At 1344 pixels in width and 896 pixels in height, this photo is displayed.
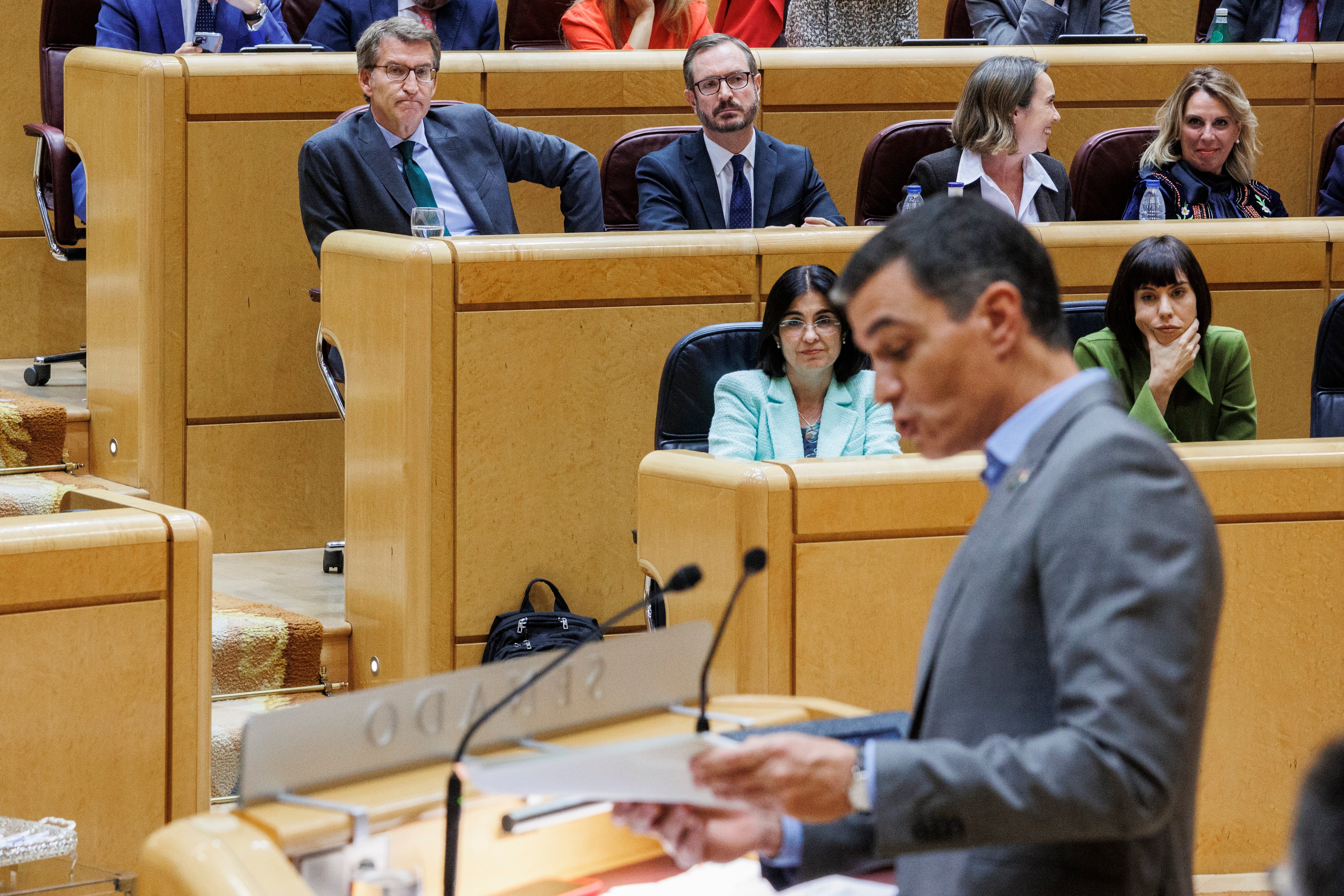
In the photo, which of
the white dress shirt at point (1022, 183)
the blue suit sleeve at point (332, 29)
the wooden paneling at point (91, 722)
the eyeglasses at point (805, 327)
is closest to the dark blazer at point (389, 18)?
the blue suit sleeve at point (332, 29)

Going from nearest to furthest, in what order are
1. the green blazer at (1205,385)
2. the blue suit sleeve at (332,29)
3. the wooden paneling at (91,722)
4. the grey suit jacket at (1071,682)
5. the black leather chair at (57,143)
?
A: the grey suit jacket at (1071,682) → the wooden paneling at (91,722) → the green blazer at (1205,385) → the black leather chair at (57,143) → the blue suit sleeve at (332,29)

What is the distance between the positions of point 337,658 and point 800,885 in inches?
77.0

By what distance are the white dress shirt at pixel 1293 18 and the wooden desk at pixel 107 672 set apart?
393 cm

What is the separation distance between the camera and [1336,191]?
165 inches

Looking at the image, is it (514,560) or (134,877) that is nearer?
(134,877)

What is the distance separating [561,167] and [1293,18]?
2.52 meters

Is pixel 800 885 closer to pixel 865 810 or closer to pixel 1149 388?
pixel 865 810

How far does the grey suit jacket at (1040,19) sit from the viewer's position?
4.95 metres

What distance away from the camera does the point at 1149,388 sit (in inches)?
121

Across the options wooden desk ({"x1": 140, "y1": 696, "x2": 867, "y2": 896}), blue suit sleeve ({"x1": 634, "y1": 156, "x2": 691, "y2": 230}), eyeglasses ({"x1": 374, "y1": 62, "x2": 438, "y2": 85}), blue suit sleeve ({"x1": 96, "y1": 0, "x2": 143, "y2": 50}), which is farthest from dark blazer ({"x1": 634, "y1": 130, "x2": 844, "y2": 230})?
wooden desk ({"x1": 140, "y1": 696, "x2": 867, "y2": 896})

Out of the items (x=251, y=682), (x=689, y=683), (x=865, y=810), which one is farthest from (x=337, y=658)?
(x=865, y=810)

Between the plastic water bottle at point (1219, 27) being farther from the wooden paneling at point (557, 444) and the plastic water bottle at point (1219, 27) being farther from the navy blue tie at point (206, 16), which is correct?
the navy blue tie at point (206, 16)

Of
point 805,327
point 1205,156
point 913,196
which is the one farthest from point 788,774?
point 1205,156

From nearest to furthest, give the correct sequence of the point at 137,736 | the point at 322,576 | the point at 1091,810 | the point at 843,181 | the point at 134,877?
the point at 1091,810
the point at 134,877
the point at 137,736
the point at 322,576
the point at 843,181
